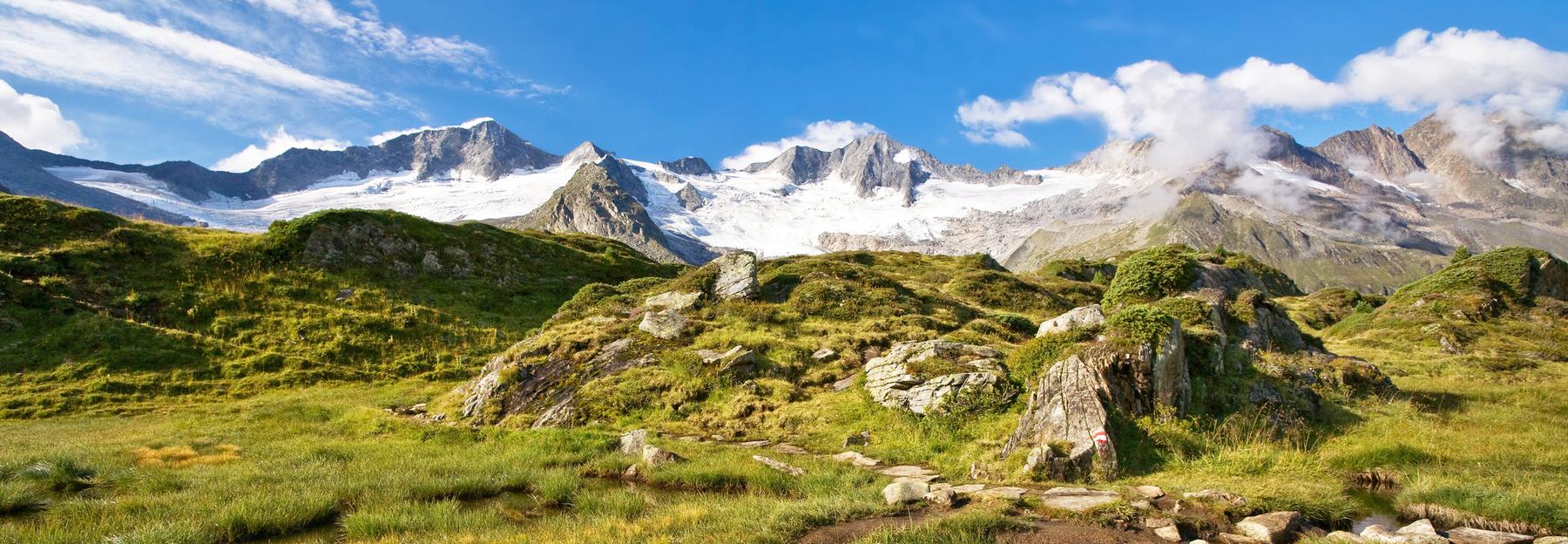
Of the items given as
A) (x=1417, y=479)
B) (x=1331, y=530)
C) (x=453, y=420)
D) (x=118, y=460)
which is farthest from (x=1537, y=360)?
(x=118, y=460)

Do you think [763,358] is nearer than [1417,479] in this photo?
No

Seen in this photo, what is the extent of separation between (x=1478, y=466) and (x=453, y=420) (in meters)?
25.9

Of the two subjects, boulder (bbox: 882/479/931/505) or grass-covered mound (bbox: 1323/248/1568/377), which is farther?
grass-covered mound (bbox: 1323/248/1568/377)

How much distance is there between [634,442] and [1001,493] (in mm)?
8684

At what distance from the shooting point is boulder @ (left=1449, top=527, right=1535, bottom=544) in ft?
26.2

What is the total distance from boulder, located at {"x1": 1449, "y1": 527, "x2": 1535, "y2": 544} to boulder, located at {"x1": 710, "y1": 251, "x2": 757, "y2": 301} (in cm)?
2369

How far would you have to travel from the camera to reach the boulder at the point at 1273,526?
8.37 meters

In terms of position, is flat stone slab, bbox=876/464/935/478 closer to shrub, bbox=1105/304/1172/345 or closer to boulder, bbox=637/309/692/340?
shrub, bbox=1105/304/1172/345

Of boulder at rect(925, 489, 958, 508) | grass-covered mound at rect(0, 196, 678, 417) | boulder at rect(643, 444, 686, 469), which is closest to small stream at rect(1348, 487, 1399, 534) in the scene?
boulder at rect(925, 489, 958, 508)

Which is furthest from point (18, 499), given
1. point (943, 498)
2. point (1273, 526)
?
point (1273, 526)

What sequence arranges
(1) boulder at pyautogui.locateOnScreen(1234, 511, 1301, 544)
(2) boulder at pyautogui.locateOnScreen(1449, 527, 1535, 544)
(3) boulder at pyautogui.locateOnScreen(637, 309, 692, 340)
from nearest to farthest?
(2) boulder at pyautogui.locateOnScreen(1449, 527, 1535, 544) → (1) boulder at pyautogui.locateOnScreen(1234, 511, 1301, 544) → (3) boulder at pyautogui.locateOnScreen(637, 309, 692, 340)

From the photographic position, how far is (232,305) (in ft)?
107

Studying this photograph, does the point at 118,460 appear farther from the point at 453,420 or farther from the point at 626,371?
the point at 626,371

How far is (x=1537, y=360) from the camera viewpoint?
2631cm
